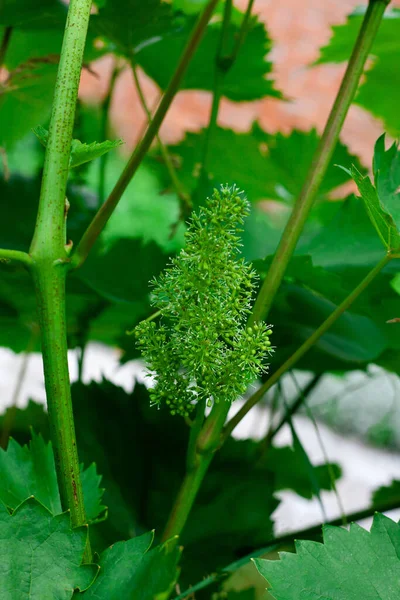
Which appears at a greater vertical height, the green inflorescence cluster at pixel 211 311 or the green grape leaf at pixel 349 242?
the green grape leaf at pixel 349 242

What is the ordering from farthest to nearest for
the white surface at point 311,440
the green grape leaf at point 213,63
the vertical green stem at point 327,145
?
1. the white surface at point 311,440
2. the green grape leaf at point 213,63
3. the vertical green stem at point 327,145

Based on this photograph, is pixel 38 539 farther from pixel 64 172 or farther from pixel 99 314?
pixel 99 314

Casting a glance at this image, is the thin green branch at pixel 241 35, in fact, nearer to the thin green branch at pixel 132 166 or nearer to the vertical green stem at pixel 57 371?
the thin green branch at pixel 132 166

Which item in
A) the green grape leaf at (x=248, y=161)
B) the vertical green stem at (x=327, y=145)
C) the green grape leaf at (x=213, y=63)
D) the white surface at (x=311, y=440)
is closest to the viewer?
the vertical green stem at (x=327, y=145)

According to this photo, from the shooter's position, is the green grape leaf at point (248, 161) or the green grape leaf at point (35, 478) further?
the green grape leaf at point (248, 161)

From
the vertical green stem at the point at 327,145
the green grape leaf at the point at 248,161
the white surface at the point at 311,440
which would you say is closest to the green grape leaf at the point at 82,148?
the vertical green stem at the point at 327,145

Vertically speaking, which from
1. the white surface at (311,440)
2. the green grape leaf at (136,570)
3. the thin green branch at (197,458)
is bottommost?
the green grape leaf at (136,570)

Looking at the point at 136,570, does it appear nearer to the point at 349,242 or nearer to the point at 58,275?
the point at 58,275
